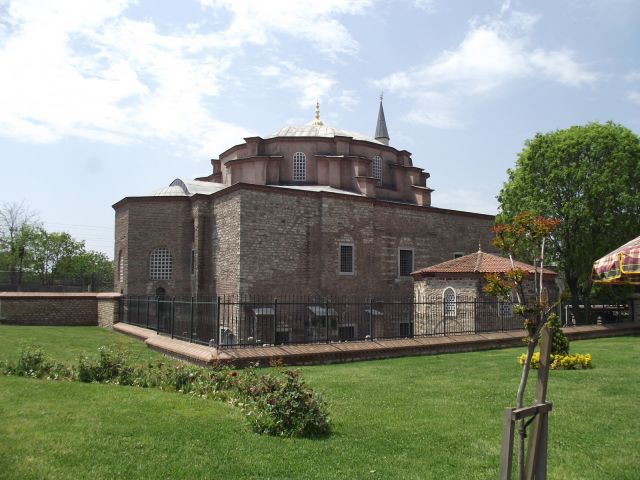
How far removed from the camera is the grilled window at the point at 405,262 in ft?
81.3

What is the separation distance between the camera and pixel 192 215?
76.2 feet

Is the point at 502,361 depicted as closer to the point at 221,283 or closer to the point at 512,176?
the point at 221,283

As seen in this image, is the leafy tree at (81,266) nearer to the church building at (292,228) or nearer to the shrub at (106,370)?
the church building at (292,228)

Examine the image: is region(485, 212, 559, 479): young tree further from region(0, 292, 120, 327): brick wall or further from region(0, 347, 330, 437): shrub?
region(0, 292, 120, 327): brick wall

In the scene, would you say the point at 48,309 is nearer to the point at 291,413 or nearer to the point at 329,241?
the point at 329,241

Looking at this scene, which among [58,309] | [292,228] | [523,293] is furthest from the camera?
[292,228]

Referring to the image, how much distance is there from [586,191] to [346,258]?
9.68 metres

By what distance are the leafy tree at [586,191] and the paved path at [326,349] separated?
6401mm

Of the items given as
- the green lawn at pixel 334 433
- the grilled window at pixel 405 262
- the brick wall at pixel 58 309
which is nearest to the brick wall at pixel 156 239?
the brick wall at pixel 58 309

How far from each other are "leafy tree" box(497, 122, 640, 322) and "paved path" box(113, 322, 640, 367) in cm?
640

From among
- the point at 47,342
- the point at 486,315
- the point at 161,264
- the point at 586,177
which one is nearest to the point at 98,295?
the point at 161,264

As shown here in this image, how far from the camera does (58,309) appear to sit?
20844 mm

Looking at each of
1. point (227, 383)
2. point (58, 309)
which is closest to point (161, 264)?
point (58, 309)

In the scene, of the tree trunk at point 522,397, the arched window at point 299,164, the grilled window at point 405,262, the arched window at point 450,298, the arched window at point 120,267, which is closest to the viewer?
the tree trunk at point 522,397
